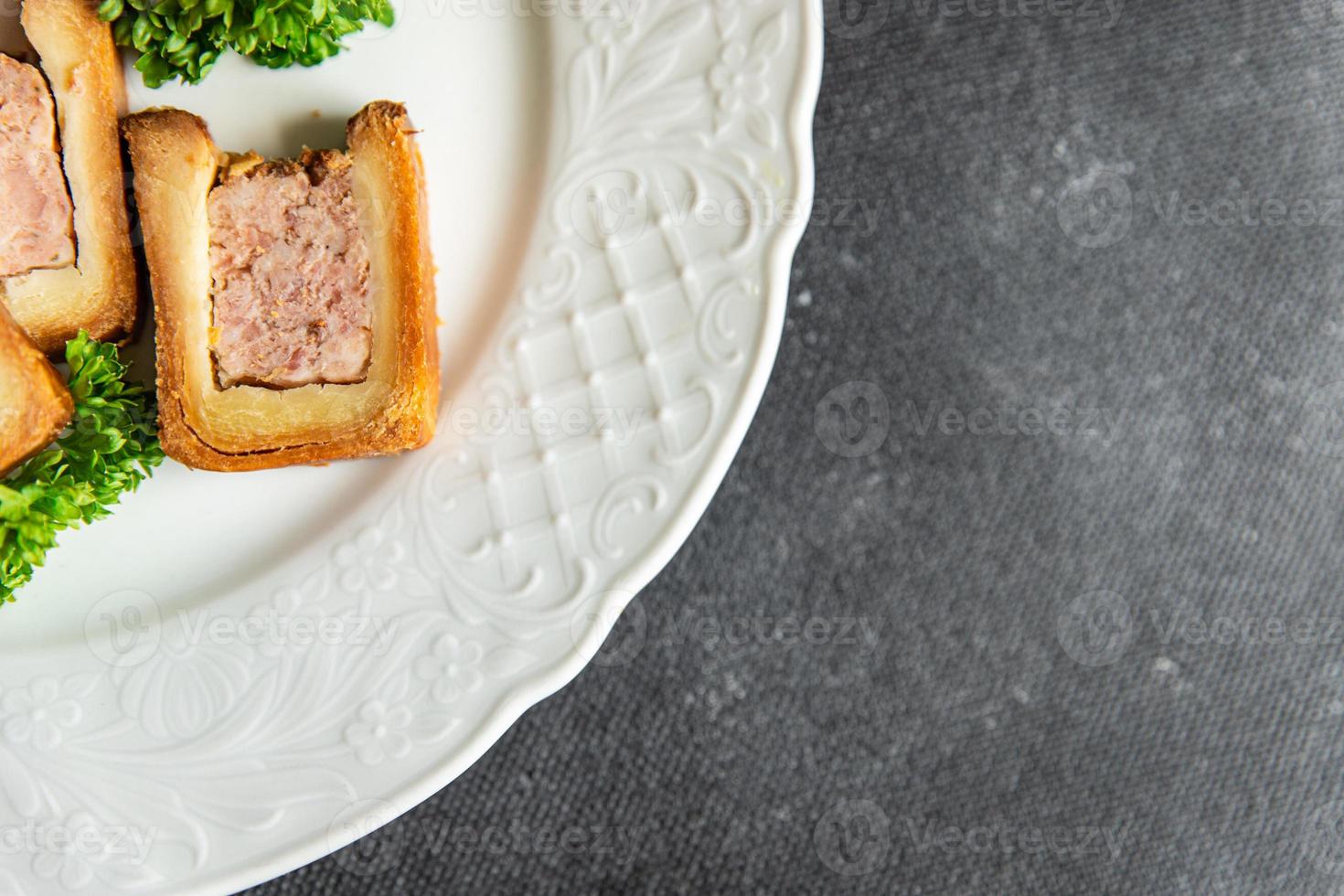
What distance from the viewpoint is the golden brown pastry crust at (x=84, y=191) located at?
176 cm

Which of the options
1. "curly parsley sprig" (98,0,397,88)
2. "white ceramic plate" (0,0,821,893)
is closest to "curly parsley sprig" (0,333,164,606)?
"white ceramic plate" (0,0,821,893)

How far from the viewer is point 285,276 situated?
5.99 ft

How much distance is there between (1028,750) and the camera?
2363mm

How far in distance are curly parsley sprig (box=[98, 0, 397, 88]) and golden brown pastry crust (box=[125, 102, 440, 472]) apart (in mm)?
119

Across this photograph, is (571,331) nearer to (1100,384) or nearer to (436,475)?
(436,475)

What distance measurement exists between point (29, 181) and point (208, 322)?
0.38 m

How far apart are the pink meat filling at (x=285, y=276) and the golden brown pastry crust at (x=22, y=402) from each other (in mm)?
275

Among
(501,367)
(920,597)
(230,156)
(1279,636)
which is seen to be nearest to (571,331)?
(501,367)

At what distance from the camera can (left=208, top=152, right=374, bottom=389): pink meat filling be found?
1821 millimetres

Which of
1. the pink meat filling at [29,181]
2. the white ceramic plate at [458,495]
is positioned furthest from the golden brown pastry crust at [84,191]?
the white ceramic plate at [458,495]

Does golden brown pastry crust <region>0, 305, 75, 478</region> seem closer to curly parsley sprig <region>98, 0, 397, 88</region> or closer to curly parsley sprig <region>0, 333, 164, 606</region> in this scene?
curly parsley sprig <region>0, 333, 164, 606</region>

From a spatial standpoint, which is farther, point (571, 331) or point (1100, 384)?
point (1100, 384)

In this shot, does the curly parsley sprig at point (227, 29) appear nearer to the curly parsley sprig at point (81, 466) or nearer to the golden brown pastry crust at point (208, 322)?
the golden brown pastry crust at point (208, 322)

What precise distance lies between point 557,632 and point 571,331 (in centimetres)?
58
